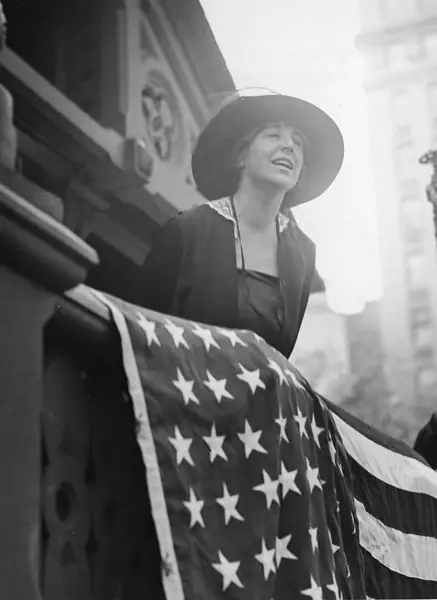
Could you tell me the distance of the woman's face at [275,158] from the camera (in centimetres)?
194

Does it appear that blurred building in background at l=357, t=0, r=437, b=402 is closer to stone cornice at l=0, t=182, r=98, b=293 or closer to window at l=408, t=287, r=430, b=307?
window at l=408, t=287, r=430, b=307

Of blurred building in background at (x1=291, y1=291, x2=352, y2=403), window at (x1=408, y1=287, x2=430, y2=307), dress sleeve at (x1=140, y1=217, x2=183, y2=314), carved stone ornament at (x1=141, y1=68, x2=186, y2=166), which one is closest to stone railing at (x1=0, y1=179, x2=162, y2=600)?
dress sleeve at (x1=140, y1=217, x2=183, y2=314)

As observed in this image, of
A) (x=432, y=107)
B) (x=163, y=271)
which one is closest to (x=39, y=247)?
(x=163, y=271)

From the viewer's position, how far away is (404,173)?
3.16 m

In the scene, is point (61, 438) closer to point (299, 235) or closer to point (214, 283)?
point (214, 283)

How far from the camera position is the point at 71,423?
1.02 m

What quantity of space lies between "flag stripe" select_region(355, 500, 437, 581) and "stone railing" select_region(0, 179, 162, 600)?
0.67 meters

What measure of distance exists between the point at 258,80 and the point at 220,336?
1.52 metres

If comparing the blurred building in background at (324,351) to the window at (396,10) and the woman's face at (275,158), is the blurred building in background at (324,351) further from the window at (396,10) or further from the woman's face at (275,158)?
the window at (396,10)

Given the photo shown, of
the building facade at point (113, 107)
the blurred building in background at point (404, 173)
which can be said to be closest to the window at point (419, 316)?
the blurred building in background at point (404, 173)

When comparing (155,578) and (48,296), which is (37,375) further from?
(155,578)

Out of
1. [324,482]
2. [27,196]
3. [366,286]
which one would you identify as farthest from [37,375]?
[366,286]

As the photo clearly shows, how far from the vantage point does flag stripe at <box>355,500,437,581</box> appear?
1.64 m

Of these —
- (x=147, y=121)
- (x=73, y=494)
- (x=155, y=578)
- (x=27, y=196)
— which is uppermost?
(x=147, y=121)
